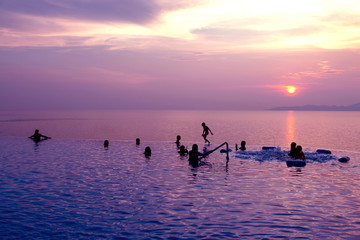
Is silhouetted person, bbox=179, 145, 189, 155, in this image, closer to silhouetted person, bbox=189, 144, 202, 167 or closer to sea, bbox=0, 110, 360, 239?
silhouetted person, bbox=189, 144, 202, 167

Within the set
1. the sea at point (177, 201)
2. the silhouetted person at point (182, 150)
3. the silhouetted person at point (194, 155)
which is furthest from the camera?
the silhouetted person at point (182, 150)

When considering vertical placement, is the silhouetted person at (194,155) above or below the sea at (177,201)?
above

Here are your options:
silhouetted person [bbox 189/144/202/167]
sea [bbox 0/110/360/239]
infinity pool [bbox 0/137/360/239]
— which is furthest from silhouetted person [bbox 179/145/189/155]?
infinity pool [bbox 0/137/360/239]

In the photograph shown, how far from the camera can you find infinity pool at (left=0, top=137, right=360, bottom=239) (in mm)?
11070

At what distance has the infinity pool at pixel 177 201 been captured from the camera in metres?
11.1

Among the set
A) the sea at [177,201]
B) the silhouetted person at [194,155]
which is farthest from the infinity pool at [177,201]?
the silhouetted person at [194,155]

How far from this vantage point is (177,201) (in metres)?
14.7

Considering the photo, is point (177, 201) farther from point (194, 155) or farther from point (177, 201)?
point (194, 155)

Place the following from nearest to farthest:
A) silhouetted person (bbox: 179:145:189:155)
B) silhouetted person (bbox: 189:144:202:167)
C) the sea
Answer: the sea
silhouetted person (bbox: 189:144:202:167)
silhouetted person (bbox: 179:145:189:155)

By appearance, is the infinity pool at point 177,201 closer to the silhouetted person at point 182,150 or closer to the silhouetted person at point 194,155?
the silhouetted person at point 194,155

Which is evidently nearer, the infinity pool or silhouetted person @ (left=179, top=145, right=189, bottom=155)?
the infinity pool

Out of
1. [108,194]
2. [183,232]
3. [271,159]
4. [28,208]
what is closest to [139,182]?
[108,194]

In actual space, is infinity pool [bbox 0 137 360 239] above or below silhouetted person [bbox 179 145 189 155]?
below

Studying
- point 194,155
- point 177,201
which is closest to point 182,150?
point 194,155
